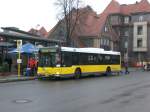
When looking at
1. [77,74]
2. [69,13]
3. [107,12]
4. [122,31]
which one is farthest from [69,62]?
[122,31]

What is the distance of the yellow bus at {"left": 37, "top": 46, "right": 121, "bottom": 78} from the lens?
101 feet

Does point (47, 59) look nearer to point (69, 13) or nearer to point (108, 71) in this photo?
point (108, 71)

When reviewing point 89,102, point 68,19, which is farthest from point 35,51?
point 68,19

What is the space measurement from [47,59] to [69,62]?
5.97ft

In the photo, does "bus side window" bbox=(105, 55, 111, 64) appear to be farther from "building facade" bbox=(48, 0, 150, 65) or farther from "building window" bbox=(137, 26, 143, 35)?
"building window" bbox=(137, 26, 143, 35)

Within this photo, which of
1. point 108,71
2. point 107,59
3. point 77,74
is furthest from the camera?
point 108,71

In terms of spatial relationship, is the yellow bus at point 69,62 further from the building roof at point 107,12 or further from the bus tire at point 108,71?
the building roof at point 107,12

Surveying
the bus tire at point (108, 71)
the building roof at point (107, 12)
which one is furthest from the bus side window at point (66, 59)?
the building roof at point (107, 12)

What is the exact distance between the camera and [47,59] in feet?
102

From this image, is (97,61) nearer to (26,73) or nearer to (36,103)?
(26,73)

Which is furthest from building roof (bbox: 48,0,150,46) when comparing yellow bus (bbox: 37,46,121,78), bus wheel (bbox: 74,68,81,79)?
bus wheel (bbox: 74,68,81,79)

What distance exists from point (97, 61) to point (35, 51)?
5759 mm

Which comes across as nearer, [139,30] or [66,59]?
[66,59]

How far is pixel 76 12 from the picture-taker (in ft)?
208
